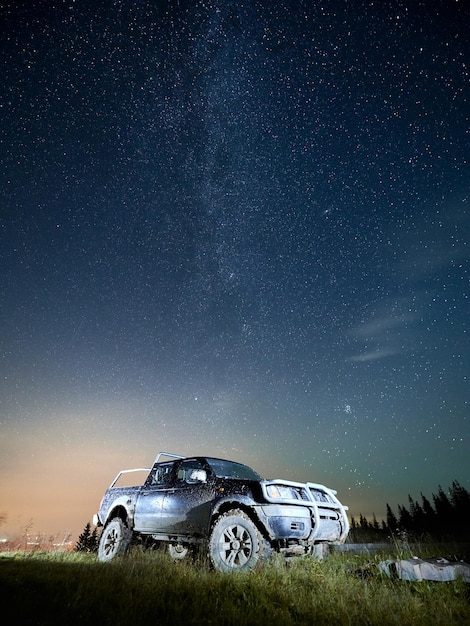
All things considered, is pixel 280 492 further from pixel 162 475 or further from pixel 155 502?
pixel 162 475

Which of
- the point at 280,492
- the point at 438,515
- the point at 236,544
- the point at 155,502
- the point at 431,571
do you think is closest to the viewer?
the point at 431,571

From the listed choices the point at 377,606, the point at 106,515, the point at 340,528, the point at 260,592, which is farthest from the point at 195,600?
the point at 106,515

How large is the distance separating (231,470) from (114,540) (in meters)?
3.14

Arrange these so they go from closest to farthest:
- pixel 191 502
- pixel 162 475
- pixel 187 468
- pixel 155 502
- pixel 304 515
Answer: pixel 304 515
pixel 191 502
pixel 155 502
pixel 187 468
pixel 162 475

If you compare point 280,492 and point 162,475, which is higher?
point 162,475

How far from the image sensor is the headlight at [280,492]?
5582 mm

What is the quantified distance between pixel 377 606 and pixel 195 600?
1.93m

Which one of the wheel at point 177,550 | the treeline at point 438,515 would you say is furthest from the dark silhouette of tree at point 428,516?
the wheel at point 177,550

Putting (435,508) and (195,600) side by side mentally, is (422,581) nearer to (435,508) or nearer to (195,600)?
(195,600)

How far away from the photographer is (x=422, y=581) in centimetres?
462

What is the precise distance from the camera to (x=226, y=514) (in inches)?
223

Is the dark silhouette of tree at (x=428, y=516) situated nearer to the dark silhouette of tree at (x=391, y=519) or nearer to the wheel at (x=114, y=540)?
the dark silhouette of tree at (x=391, y=519)

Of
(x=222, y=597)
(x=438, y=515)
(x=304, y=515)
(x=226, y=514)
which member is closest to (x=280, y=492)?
(x=304, y=515)

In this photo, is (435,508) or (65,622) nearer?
(65,622)
